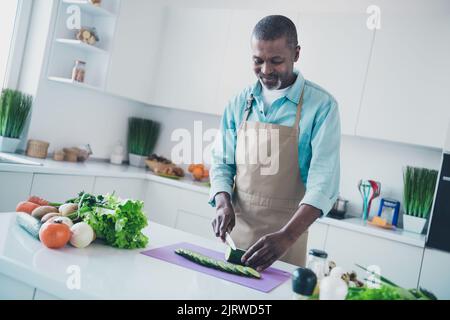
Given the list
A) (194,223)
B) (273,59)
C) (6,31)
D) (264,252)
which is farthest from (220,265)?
(6,31)

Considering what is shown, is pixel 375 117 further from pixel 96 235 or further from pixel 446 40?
pixel 96 235

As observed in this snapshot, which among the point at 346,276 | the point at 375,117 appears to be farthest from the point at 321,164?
the point at 375,117

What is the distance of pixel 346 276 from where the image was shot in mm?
1195

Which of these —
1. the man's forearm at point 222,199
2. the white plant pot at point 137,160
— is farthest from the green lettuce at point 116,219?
the white plant pot at point 137,160

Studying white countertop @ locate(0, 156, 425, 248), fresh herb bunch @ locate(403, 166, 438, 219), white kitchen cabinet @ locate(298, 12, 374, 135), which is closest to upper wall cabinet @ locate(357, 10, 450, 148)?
white kitchen cabinet @ locate(298, 12, 374, 135)

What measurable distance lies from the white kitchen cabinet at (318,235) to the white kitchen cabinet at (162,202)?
102cm

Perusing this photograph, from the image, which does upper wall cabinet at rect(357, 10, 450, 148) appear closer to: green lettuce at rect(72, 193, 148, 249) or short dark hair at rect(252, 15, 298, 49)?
short dark hair at rect(252, 15, 298, 49)

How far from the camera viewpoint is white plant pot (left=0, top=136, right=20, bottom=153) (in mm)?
2670

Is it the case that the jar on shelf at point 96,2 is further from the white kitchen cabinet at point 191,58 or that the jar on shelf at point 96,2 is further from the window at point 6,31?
the white kitchen cabinet at point 191,58

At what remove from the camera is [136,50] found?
134 inches

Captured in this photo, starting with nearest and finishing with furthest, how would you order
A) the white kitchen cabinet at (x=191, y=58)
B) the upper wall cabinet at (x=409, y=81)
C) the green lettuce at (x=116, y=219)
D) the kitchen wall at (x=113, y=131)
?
the green lettuce at (x=116, y=219) → the upper wall cabinet at (x=409, y=81) → the kitchen wall at (x=113, y=131) → the white kitchen cabinet at (x=191, y=58)

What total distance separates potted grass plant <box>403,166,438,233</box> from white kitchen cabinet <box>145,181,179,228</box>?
1577mm

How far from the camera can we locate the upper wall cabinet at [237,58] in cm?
321

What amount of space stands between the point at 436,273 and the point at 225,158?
4.66ft
